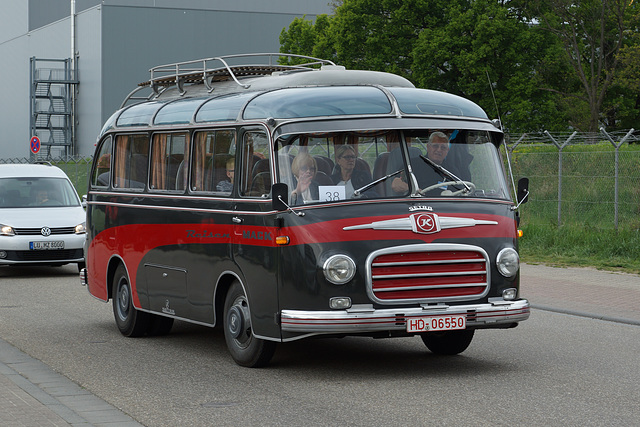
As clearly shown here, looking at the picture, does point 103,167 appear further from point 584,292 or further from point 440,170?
point 584,292

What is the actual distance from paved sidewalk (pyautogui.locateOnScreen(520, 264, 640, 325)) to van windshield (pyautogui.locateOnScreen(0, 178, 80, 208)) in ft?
26.8

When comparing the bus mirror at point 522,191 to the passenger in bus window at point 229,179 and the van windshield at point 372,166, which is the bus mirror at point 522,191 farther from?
the passenger in bus window at point 229,179

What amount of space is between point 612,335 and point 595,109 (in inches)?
1697

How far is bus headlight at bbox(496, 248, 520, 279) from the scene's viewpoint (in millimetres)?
9109

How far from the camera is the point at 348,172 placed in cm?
907

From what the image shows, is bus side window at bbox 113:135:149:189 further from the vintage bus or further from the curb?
the curb

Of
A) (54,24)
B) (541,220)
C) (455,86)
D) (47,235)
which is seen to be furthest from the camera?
(54,24)

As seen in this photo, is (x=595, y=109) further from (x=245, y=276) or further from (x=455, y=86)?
(x=245, y=276)

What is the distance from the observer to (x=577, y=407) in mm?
7613

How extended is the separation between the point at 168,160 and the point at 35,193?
9.52m

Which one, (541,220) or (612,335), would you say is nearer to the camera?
(612,335)

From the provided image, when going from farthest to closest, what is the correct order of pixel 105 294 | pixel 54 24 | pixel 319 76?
pixel 54 24 < pixel 105 294 < pixel 319 76

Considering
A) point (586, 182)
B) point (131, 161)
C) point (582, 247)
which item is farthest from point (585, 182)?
point (131, 161)

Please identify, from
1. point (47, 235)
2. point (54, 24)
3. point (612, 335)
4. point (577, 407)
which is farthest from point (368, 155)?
point (54, 24)
